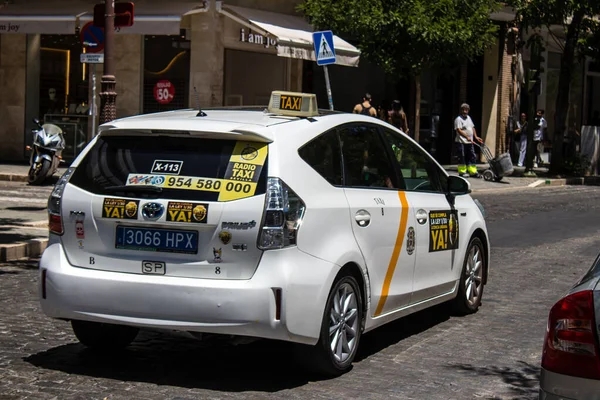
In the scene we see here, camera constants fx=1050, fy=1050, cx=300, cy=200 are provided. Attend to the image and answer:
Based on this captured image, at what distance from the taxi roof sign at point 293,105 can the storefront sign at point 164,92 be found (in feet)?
61.2

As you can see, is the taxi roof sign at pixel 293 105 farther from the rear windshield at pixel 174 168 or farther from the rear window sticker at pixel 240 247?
the rear window sticker at pixel 240 247

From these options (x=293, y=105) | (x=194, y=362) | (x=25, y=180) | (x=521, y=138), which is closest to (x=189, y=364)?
(x=194, y=362)

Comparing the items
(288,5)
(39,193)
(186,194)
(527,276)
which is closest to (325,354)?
(186,194)

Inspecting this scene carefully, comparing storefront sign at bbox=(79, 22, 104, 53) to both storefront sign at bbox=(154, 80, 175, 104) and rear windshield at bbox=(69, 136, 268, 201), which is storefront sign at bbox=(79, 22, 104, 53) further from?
rear windshield at bbox=(69, 136, 268, 201)

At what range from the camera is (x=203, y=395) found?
5.73 meters

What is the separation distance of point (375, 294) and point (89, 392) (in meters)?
1.95

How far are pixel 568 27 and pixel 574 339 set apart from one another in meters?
26.3

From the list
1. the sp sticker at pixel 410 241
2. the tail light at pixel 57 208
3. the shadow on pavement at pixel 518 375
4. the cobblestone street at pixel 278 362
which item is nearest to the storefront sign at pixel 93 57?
the cobblestone street at pixel 278 362

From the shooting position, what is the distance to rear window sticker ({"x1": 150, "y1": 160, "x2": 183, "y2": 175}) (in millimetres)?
6066

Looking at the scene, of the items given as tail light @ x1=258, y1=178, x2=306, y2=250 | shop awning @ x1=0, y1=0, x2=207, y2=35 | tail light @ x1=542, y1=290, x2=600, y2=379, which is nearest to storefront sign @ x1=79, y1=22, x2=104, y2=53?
shop awning @ x1=0, y1=0, x2=207, y2=35

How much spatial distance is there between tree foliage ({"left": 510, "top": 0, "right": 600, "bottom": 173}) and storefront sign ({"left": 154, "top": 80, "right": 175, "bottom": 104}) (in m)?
9.91

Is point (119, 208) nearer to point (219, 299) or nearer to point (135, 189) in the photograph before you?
point (135, 189)

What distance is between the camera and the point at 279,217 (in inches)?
229

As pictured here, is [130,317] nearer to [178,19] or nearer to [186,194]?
[186,194]
